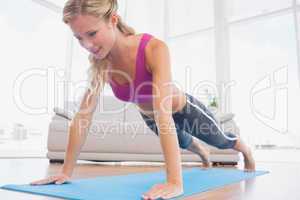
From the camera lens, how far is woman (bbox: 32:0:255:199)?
1032mm

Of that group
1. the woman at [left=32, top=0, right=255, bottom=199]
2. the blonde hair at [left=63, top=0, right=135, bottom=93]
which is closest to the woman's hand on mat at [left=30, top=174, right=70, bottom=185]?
the woman at [left=32, top=0, right=255, bottom=199]

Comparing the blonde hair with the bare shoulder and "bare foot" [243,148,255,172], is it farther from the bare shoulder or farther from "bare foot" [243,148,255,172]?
"bare foot" [243,148,255,172]

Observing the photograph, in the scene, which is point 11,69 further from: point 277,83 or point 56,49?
point 277,83

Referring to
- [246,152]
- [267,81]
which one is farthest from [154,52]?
[267,81]

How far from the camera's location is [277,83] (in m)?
4.42

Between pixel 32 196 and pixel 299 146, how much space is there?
153 inches

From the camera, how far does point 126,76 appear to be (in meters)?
1.33

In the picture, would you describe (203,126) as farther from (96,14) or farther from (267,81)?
(267,81)

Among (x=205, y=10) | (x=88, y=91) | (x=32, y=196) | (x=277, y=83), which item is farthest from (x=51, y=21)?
(x=32, y=196)

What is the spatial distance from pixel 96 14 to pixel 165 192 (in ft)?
2.04

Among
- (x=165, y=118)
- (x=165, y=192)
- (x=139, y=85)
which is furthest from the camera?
(x=139, y=85)

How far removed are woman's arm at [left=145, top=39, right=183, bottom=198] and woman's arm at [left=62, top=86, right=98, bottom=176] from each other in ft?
1.03

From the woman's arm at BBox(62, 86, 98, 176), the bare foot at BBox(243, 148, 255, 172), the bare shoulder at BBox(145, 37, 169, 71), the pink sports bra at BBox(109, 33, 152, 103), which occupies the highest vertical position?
the bare shoulder at BBox(145, 37, 169, 71)

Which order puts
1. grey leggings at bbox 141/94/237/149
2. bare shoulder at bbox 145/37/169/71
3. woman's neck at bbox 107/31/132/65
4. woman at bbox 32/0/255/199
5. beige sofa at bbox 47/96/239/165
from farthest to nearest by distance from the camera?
1. beige sofa at bbox 47/96/239/165
2. grey leggings at bbox 141/94/237/149
3. woman's neck at bbox 107/31/132/65
4. bare shoulder at bbox 145/37/169/71
5. woman at bbox 32/0/255/199
